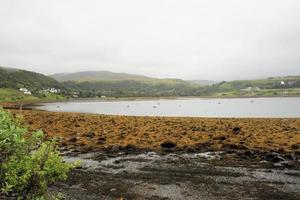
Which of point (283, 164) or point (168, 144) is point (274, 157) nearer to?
point (283, 164)

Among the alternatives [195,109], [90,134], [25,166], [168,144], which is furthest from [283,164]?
[195,109]

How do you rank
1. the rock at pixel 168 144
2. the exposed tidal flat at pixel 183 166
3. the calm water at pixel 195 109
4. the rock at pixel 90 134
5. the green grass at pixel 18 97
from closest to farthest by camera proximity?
the exposed tidal flat at pixel 183 166
the rock at pixel 168 144
the rock at pixel 90 134
the calm water at pixel 195 109
the green grass at pixel 18 97

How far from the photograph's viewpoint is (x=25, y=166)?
5961 millimetres

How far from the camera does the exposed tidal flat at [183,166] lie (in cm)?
1058

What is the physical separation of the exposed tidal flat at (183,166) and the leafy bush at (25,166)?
416 cm

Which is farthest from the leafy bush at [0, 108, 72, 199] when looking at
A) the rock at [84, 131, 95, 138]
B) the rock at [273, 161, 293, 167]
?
the rock at [84, 131, 95, 138]

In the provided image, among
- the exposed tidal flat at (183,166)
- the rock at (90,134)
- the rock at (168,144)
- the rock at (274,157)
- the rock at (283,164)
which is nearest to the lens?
the exposed tidal flat at (183,166)

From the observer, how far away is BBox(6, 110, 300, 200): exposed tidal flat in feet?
34.7

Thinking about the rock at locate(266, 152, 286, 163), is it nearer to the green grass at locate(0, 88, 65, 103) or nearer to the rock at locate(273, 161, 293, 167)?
the rock at locate(273, 161, 293, 167)

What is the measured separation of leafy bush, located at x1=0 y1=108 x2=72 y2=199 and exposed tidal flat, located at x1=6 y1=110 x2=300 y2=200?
13.6 ft

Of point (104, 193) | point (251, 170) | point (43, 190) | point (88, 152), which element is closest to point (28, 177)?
point (43, 190)

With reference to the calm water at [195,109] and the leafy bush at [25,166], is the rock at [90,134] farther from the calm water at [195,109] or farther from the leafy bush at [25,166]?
the calm water at [195,109]

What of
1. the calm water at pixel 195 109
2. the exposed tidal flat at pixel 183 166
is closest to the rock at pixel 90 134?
the exposed tidal flat at pixel 183 166

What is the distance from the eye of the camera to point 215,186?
11.1 metres
